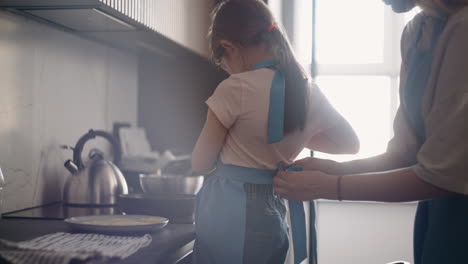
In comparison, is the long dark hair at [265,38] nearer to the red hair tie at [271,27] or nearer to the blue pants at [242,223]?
the red hair tie at [271,27]

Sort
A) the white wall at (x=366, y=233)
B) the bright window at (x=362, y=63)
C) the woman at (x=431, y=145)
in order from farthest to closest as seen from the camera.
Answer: the bright window at (x=362, y=63) < the white wall at (x=366, y=233) < the woman at (x=431, y=145)

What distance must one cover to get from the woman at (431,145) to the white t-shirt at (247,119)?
0.72 ft

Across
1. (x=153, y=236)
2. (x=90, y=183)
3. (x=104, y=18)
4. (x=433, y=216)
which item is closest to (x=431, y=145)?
(x=433, y=216)

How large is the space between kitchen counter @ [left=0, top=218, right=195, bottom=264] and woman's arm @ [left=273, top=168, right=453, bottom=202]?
10.3 inches

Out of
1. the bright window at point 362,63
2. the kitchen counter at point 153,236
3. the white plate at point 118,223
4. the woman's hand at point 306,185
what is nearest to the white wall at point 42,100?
the kitchen counter at point 153,236

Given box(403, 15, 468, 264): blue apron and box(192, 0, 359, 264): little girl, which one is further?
box(192, 0, 359, 264): little girl

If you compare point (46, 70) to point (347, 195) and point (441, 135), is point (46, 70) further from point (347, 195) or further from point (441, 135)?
point (441, 135)

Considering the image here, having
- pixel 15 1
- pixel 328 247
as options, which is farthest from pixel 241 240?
pixel 328 247

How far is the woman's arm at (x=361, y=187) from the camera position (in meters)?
0.84

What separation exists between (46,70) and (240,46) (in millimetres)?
718

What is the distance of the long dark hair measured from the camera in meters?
1.26

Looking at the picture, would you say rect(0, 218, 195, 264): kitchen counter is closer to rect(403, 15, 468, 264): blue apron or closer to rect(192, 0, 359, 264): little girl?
rect(192, 0, 359, 264): little girl

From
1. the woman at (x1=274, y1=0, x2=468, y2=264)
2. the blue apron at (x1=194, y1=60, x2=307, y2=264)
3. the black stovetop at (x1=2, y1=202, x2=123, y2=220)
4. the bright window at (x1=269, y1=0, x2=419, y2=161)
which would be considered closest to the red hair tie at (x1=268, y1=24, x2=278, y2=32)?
the blue apron at (x1=194, y1=60, x2=307, y2=264)

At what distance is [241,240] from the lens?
1.22 meters
